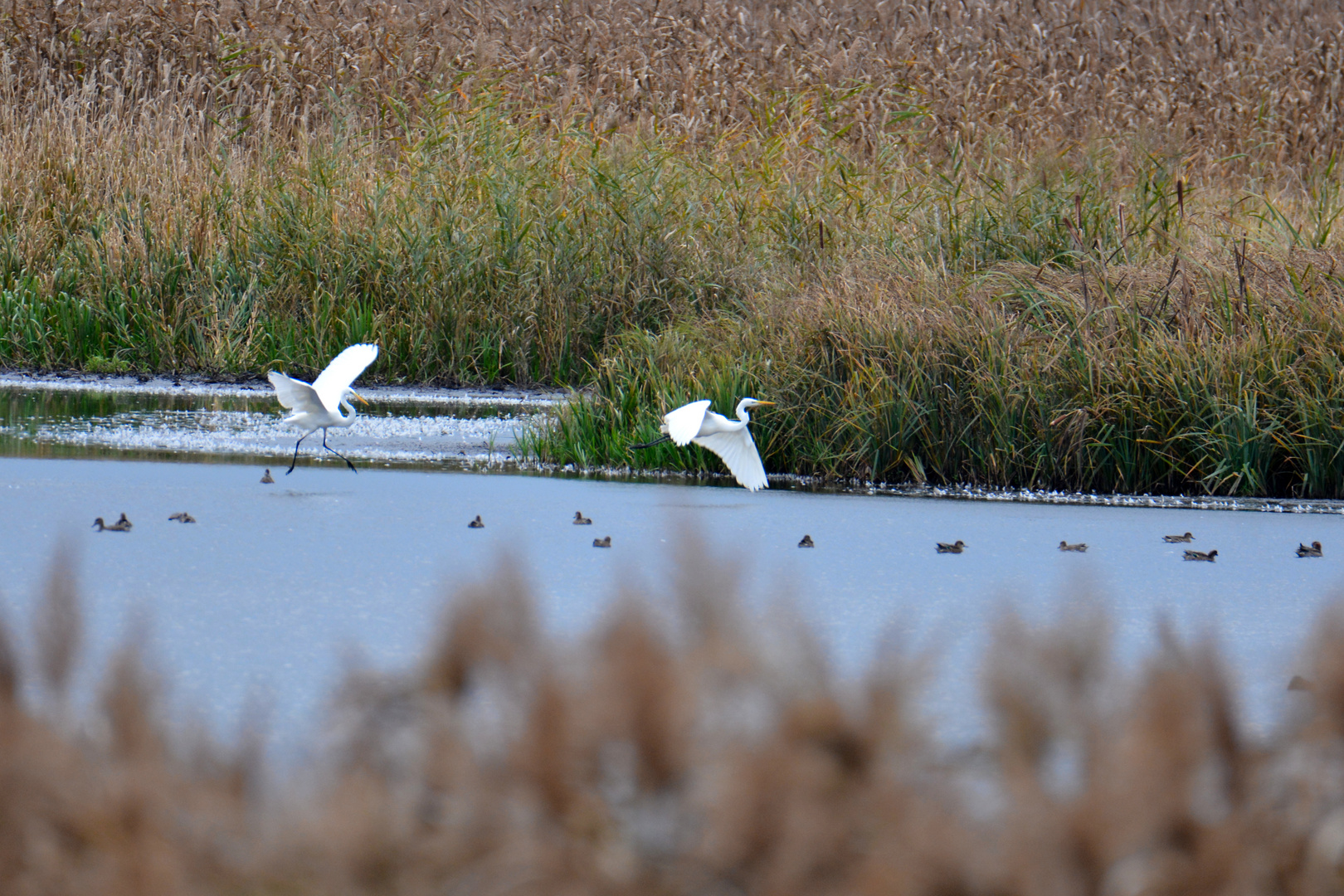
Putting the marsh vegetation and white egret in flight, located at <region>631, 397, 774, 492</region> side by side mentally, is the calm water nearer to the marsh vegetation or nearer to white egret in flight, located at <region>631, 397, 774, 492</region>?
white egret in flight, located at <region>631, 397, 774, 492</region>

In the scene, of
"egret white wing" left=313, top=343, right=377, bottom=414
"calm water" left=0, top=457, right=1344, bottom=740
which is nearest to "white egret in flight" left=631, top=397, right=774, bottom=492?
"calm water" left=0, top=457, right=1344, bottom=740

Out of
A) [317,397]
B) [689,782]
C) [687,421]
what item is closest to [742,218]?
[687,421]

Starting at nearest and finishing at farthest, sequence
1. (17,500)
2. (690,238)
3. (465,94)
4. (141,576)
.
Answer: (141,576), (17,500), (690,238), (465,94)

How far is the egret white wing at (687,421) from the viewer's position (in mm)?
6035

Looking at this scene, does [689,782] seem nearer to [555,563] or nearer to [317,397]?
[555,563]

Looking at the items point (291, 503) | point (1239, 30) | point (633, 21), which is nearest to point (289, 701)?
point (291, 503)

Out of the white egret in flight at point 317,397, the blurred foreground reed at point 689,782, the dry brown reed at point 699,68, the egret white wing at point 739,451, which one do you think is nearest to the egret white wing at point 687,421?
the egret white wing at point 739,451

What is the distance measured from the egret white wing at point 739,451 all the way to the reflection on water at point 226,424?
5.06 ft

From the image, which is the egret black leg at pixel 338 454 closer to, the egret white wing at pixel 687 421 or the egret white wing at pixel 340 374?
the egret white wing at pixel 340 374

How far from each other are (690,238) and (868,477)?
2973mm

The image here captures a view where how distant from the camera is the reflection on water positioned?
24.4 feet

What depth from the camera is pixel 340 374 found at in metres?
6.75

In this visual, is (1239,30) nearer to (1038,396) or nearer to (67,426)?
(1038,396)

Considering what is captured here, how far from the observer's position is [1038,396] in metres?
6.96
